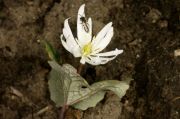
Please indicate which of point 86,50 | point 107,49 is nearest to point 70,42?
Result: point 86,50

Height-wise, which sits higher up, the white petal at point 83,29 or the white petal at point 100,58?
the white petal at point 83,29

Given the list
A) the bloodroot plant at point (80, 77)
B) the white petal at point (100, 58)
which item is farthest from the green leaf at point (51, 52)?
the white petal at point (100, 58)

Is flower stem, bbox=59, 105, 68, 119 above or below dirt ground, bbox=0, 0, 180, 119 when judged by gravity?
below

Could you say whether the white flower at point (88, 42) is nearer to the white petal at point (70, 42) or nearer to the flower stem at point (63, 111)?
the white petal at point (70, 42)

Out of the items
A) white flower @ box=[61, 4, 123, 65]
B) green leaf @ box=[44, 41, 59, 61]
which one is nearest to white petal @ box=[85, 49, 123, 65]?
white flower @ box=[61, 4, 123, 65]

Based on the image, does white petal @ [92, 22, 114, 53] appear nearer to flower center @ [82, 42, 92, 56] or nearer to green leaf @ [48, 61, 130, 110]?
flower center @ [82, 42, 92, 56]

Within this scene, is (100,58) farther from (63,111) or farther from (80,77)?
(63,111)
